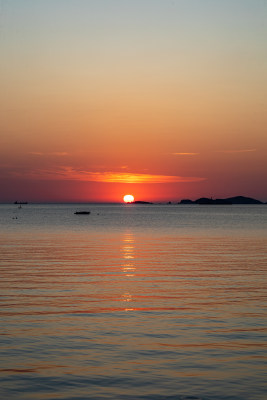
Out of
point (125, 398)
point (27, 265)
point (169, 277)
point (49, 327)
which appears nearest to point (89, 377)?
point (125, 398)

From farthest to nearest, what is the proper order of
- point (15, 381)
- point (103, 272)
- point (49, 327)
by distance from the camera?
point (103, 272) → point (49, 327) → point (15, 381)

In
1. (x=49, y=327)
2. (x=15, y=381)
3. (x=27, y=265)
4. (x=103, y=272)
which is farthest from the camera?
(x=27, y=265)

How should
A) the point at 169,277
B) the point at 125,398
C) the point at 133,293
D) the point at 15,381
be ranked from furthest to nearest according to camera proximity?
1. the point at 169,277
2. the point at 133,293
3. the point at 15,381
4. the point at 125,398

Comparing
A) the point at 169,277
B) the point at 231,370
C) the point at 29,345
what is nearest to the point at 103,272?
the point at 169,277

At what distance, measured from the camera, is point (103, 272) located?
125ft

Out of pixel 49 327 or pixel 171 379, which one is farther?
pixel 49 327

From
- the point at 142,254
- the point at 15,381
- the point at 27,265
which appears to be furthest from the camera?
the point at 142,254

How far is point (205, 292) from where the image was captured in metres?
29.0

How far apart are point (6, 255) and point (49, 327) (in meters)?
31.1

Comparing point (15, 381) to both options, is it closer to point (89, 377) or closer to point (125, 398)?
point (89, 377)

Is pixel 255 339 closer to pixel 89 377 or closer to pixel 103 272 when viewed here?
pixel 89 377

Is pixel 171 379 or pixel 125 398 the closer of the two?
pixel 125 398

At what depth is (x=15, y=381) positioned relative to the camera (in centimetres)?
1451

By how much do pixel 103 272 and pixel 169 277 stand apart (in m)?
5.33
